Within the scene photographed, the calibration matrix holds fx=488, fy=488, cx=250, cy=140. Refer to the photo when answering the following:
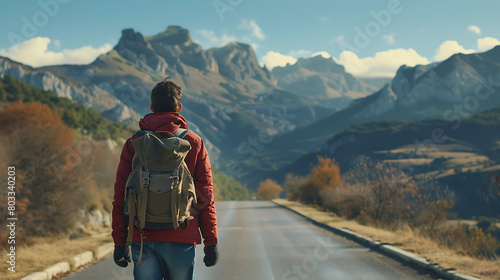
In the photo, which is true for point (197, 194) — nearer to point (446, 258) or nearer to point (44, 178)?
point (446, 258)

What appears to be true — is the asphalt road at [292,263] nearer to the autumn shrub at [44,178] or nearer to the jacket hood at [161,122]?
the autumn shrub at [44,178]

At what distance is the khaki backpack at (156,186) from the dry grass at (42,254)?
547 centimetres

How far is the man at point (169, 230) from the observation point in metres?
3.40

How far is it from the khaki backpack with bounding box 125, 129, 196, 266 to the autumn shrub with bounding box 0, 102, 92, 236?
10.1 metres

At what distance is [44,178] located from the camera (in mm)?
14086

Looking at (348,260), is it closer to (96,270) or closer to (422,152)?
(96,270)

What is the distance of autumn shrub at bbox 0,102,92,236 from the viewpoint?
13.1 m

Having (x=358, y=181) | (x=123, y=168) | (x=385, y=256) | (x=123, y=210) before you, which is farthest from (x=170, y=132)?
(x=358, y=181)

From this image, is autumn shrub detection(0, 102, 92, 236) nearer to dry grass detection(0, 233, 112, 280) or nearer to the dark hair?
dry grass detection(0, 233, 112, 280)

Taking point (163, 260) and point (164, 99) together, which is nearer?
point (163, 260)

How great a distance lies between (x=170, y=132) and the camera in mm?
3508

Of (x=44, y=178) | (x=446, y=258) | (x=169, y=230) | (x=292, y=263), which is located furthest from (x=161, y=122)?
(x=44, y=178)

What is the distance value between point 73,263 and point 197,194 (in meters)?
7.08

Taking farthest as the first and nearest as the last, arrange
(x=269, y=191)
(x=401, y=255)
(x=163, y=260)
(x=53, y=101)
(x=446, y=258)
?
(x=269, y=191) < (x=53, y=101) < (x=401, y=255) < (x=446, y=258) < (x=163, y=260)
